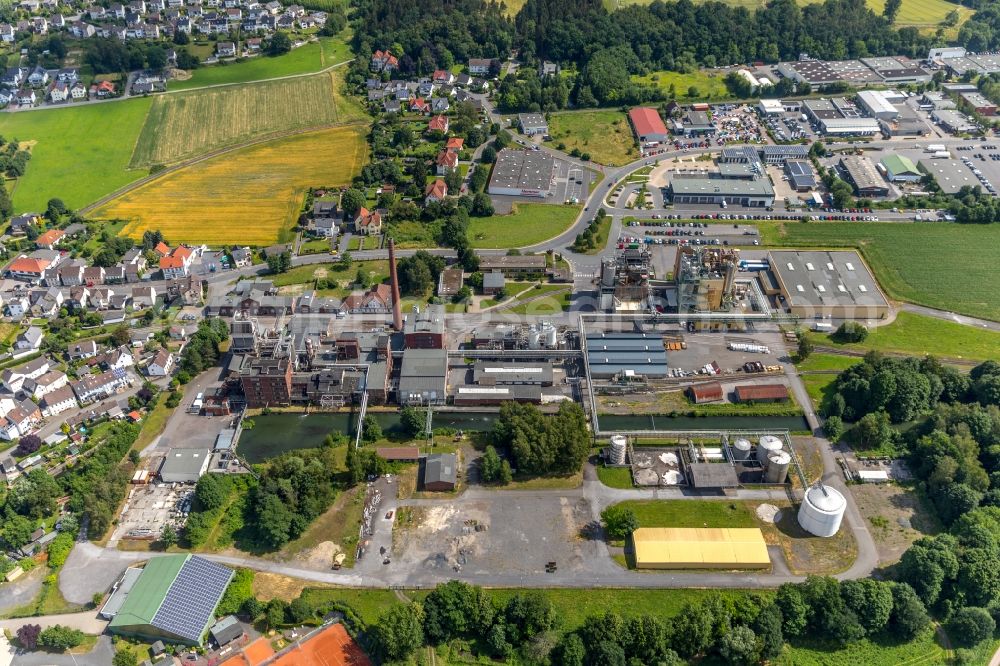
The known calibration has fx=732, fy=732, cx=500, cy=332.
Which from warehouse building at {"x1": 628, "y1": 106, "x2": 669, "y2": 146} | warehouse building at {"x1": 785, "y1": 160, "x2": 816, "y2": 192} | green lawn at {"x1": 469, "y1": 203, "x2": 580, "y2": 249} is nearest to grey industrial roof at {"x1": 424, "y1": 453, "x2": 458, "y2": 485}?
green lawn at {"x1": 469, "y1": 203, "x2": 580, "y2": 249}

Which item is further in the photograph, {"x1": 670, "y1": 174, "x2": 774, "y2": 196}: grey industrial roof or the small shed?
{"x1": 670, "y1": 174, "x2": 774, "y2": 196}: grey industrial roof

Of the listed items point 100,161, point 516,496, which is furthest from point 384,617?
point 100,161

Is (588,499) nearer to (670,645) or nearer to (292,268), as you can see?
(670,645)

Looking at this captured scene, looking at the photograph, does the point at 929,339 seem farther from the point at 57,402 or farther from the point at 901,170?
the point at 57,402

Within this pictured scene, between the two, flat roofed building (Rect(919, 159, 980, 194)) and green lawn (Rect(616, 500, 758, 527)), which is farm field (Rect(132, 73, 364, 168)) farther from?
green lawn (Rect(616, 500, 758, 527))

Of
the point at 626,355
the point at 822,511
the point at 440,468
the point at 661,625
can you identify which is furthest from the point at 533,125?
the point at 661,625

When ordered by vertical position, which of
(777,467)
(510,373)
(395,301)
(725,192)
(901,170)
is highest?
(901,170)

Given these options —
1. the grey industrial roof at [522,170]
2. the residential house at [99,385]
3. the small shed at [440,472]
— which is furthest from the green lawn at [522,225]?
the residential house at [99,385]
